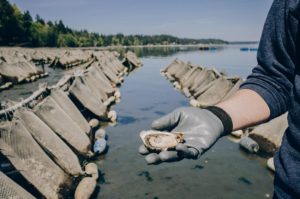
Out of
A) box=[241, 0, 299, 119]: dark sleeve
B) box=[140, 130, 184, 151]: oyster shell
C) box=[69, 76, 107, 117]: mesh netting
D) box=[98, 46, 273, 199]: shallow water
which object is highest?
box=[241, 0, 299, 119]: dark sleeve

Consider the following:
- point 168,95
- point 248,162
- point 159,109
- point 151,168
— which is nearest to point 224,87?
point 159,109

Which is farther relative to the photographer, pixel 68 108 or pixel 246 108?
pixel 68 108

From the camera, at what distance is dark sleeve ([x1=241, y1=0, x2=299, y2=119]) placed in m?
2.04

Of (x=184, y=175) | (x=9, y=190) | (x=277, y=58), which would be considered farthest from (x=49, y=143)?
(x=277, y=58)

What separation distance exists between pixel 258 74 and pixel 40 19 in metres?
163

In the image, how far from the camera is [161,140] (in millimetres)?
3232

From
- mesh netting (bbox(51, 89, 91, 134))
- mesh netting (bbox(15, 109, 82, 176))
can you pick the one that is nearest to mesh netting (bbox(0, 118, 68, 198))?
mesh netting (bbox(15, 109, 82, 176))

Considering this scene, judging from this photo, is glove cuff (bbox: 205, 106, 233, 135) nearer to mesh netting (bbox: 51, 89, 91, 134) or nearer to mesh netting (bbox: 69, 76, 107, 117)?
mesh netting (bbox: 51, 89, 91, 134)

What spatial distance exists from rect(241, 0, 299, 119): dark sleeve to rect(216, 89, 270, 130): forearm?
5 cm

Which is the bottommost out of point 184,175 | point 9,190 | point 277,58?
point 184,175

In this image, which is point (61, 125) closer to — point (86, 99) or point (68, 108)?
point (68, 108)

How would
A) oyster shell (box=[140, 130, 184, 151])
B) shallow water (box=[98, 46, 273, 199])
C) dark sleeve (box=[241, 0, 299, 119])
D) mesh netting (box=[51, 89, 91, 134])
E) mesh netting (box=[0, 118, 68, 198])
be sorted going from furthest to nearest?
mesh netting (box=[51, 89, 91, 134]), shallow water (box=[98, 46, 273, 199]), mesh netting (box=[0, 118, 68, 198]), oyster shell (box=[140, 130, 184, 151]), dark sleeve (box=[241, 0, 299, 119])

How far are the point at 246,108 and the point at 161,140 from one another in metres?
1.12

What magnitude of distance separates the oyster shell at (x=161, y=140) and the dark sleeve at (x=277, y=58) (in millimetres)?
774
